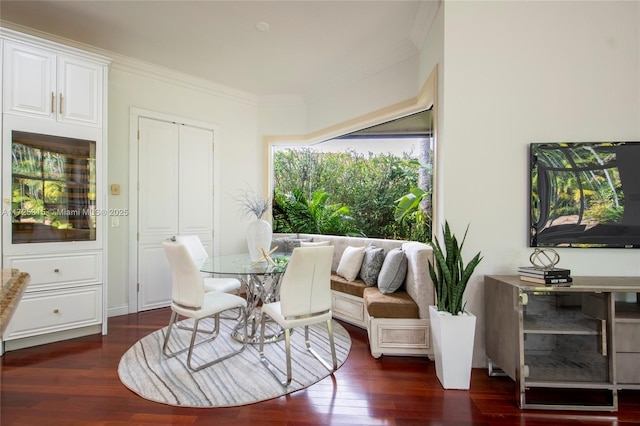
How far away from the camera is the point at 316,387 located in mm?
2221

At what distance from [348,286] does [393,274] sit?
0.60m

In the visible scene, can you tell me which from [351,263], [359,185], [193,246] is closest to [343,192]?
[359,185]

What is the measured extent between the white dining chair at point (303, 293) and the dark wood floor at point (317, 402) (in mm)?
295

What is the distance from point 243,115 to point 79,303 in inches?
124

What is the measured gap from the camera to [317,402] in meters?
2.04

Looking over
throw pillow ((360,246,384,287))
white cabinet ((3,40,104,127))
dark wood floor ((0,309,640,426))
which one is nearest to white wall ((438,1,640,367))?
dark wood floor ((0,309,640,426))

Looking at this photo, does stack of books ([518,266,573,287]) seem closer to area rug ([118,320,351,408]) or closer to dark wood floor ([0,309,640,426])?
dark wood floor ([0,309,640,426])

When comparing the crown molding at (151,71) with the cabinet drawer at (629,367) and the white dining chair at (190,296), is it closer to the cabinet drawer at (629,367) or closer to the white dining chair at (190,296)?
the white dining chair at (190,296)

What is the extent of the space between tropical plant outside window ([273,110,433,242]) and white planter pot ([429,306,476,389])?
5.49 ft

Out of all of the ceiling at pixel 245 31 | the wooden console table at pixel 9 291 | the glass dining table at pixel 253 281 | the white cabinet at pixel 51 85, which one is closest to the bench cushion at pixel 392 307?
the glass dining table at pixel 253 281

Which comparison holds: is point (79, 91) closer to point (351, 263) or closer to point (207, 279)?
point (207, 279)

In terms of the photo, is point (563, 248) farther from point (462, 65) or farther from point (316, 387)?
point (316, 387)

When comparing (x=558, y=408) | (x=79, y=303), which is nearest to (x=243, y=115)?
(x=79, y=303)

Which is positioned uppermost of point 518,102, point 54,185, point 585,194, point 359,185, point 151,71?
point 151,71
